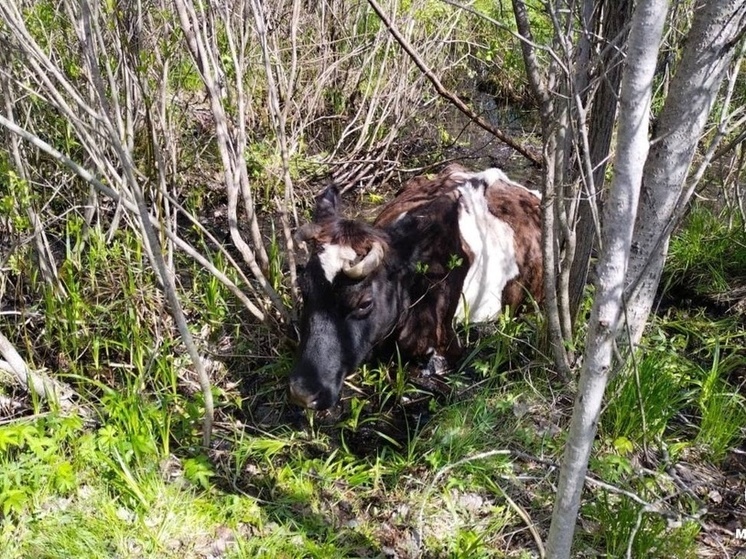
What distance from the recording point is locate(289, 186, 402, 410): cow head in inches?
149

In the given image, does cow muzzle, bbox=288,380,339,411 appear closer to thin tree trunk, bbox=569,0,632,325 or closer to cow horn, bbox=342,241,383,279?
cow horn, bbox=342,241,383,279

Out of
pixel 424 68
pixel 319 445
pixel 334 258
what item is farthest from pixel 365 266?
pixel 424 68

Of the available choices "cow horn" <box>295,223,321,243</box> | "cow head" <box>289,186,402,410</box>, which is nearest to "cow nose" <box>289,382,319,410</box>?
"cow head" <box>289,186,402,410</box>

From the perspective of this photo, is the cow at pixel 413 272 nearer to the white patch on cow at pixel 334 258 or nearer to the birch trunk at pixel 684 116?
the white patch on cow at pixel 334 258

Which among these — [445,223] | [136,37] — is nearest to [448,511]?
[445,223]

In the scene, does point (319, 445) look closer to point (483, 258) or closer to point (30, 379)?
point (30, 379)

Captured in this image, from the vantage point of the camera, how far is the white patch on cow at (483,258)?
477 cm

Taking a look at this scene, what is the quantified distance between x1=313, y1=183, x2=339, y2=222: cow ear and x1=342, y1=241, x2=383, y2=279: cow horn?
1.88ft

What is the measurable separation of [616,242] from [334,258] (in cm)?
222

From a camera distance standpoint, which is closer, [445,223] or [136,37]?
[136,37]

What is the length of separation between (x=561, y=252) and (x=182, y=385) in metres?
2.33

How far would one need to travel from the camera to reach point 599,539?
3.01 metres

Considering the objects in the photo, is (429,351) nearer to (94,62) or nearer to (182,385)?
(182,385)

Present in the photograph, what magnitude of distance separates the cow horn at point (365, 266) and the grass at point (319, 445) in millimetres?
722
